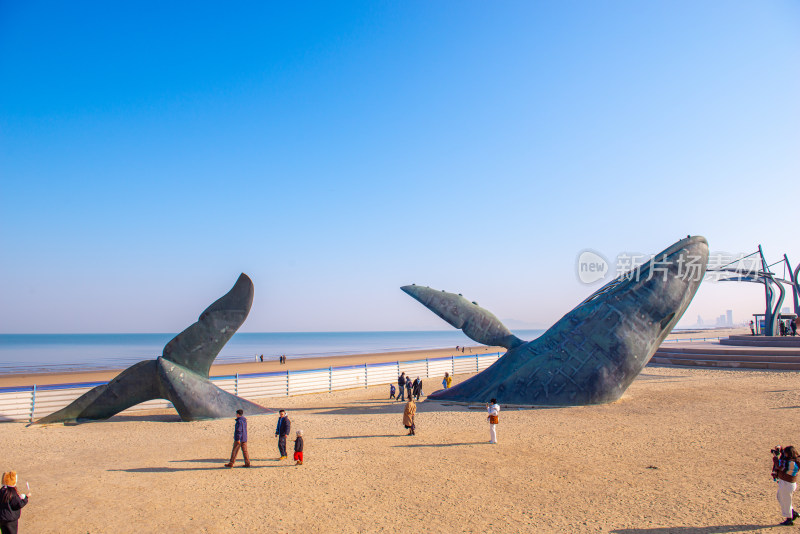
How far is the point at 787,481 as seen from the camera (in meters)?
6.31

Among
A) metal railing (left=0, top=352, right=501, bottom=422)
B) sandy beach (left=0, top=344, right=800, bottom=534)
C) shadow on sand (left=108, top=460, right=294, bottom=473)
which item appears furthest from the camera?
metal railing (left=0, top=352, right=501, bottom=422)

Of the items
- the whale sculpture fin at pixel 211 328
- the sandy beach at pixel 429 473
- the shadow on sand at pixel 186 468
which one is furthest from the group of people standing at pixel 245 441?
the whale sculpture fin at pixel 211 328

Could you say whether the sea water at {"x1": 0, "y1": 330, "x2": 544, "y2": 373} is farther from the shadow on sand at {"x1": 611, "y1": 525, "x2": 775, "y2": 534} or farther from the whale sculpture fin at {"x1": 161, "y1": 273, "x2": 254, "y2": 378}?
the shadow on sand at {"x1": 611, "y1": 525, "x2": 775, "y2": 534}

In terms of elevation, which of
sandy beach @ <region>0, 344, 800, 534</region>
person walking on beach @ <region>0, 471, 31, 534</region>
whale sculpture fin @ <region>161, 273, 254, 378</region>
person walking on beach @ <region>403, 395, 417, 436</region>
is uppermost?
whale sculpture fin @ <region>161, 273, 254, 378</region>

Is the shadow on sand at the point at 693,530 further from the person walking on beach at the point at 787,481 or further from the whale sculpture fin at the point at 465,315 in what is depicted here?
the whale sculpture fin at the point at 465,315

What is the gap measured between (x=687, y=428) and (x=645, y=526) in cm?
732

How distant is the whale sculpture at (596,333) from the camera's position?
15352 millimetres

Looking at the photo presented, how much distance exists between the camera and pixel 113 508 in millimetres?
7406

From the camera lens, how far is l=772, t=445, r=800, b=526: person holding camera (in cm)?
631

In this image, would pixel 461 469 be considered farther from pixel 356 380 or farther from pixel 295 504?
pixel 356 380

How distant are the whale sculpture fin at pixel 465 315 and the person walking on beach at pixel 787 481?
964 centimetres

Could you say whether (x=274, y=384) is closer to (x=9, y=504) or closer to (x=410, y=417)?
(x=410, y=417)

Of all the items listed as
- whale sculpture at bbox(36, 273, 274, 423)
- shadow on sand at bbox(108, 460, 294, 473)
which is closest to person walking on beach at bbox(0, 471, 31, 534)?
shadow on sand at bbox(108, 460, 294, 473)

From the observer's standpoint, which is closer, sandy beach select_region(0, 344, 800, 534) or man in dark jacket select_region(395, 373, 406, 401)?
sandy beach select_region(0, 344, 800, 534)
